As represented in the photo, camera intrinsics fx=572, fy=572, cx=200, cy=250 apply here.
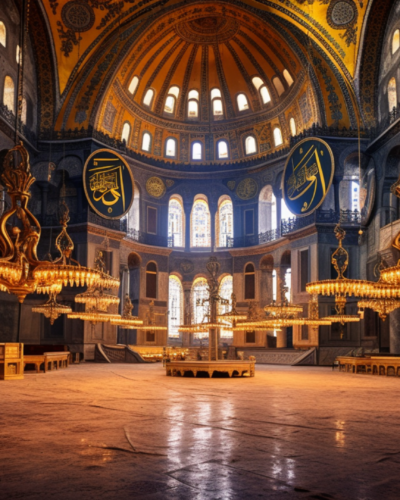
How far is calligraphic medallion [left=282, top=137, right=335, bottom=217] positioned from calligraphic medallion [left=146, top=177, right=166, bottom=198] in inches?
250

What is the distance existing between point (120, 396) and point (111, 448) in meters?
3.61

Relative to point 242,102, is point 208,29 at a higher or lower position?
higher

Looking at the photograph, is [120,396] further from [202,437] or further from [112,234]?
[112,234]

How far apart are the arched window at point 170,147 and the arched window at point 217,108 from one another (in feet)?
6.72

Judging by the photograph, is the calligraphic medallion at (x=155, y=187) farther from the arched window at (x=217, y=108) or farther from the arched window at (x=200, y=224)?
the arched window at (x=217, y=108)

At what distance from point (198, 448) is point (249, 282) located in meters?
18.9

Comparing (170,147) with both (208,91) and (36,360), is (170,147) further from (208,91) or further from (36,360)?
(36,360)

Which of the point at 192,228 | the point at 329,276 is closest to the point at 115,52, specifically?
the point at 192,228

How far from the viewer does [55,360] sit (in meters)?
14.0

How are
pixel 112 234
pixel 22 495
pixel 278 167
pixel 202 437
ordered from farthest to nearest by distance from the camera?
pixel 278 167
pixel 112 234
pixel 202 437
pixel 22 495

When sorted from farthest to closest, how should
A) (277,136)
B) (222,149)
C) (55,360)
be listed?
(222,149)
(277,136)
(55,360)

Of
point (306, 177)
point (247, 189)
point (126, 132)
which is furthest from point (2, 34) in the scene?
point (247, 189)

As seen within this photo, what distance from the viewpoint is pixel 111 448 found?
11.8 ft

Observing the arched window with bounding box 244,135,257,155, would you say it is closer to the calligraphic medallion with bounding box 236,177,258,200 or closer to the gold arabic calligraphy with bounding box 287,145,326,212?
the calligraphic medallion with bounding box 236,177,258,200
